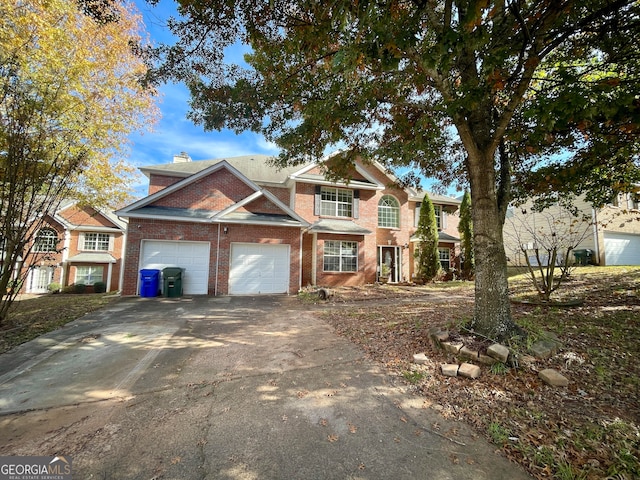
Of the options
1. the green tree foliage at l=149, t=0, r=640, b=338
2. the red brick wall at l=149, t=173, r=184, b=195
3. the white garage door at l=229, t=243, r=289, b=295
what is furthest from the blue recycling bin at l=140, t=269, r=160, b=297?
the red brick wall at l=149, t=173, r=184, b=195

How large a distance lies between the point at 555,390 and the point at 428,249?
506 inches

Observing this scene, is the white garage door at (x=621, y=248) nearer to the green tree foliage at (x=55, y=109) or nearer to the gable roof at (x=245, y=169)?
the gable roof at (x=245, y=169)

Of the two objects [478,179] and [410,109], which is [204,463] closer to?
[478,179]

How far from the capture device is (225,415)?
2844mm

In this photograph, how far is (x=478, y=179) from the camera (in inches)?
179

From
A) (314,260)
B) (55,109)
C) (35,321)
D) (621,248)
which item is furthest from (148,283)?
(621,248)

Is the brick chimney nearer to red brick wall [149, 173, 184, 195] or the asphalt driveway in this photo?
red brick wall [149, 173, 184, 195]

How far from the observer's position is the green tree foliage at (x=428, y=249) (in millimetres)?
15391

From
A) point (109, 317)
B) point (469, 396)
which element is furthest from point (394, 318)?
point (109, 317)

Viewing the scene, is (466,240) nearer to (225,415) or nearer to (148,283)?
(225,415)

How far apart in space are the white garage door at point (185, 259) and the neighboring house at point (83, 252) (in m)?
13.1

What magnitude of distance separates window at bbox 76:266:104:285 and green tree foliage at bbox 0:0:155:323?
11.9m

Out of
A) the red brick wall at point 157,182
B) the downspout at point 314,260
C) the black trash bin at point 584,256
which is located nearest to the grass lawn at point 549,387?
the downspout at point 314,260

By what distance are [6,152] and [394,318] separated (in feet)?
33.8
